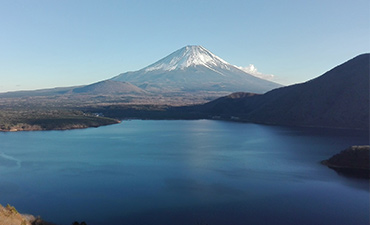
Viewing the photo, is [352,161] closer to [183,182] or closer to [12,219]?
[183,182]

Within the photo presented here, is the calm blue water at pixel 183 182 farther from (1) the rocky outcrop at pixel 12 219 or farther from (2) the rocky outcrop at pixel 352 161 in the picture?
(1) the rocky outcrop at pixel 12 219

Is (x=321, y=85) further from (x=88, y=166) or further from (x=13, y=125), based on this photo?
(x=13, y=125)

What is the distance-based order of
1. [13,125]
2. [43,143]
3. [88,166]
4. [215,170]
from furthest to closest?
1. [13,125]
2. [43,143]
3. [88,166]
4. [215,170]

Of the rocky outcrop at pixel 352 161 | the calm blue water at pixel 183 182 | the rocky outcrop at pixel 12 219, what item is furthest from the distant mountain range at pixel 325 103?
the rocky outcrop at pixel 12 219

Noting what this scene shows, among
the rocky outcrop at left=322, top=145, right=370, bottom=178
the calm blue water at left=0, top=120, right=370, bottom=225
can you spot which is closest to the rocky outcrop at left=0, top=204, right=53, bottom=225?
the calm blue water at left=0, top=120, right=370, bottom=225

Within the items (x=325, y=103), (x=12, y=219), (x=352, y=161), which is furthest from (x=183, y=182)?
(x=325, y=103)

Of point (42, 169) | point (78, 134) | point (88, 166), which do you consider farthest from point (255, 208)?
point (78, 134)

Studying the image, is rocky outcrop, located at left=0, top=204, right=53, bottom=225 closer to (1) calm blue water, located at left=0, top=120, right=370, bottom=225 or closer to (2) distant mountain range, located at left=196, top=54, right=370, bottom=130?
(1) calm blue water, located at left=0, top=120, right=370, bottom=225
